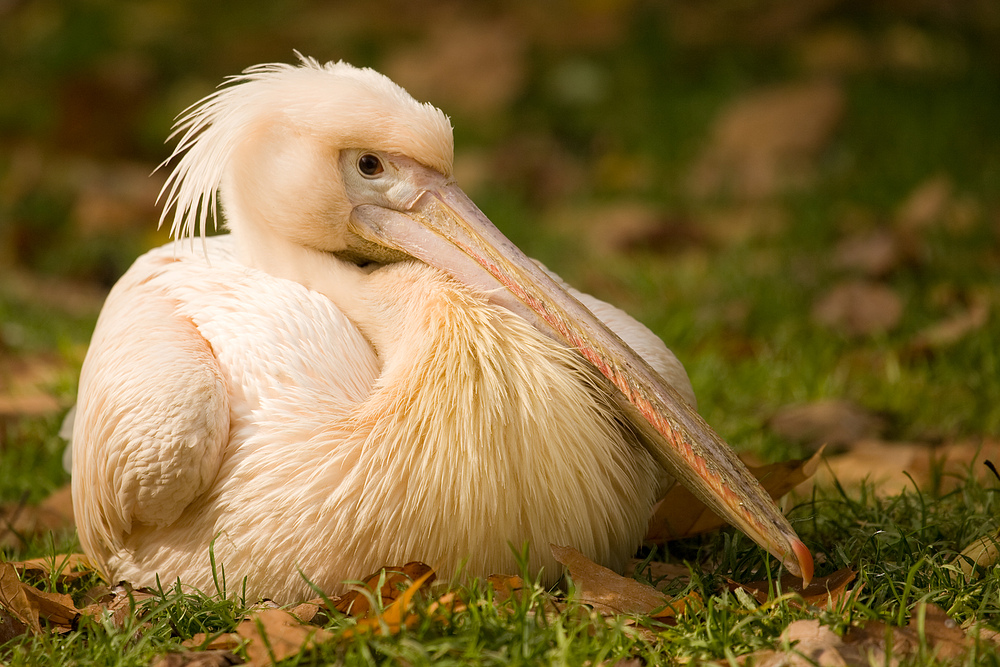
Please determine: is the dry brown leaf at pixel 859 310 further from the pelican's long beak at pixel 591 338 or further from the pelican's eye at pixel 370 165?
the pelican's eye at pixel 370 165

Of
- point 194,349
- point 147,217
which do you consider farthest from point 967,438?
point 147,217

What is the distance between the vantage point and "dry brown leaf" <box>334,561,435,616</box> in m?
2.56

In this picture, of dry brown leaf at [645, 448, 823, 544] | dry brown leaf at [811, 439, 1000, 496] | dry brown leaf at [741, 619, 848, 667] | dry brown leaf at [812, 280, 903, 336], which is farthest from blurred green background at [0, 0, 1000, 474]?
dry brown leaf at [741, 619, 848, 667]

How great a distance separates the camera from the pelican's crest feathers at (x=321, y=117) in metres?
2.99

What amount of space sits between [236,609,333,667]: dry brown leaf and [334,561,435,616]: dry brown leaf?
6.1 inches

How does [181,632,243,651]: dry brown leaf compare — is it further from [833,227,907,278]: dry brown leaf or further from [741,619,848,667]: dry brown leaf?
[833,227,907,278]: dry brown leaf

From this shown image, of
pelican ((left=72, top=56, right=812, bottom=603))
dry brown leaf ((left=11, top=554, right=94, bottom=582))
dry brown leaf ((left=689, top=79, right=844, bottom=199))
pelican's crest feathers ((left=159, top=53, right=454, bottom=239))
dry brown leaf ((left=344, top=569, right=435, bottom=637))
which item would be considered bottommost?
dry brown leaf ((left=11, top=554, right=94, bottom=582))

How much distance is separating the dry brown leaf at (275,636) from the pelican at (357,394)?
21 centimetres

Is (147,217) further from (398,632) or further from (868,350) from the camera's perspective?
(398,632)

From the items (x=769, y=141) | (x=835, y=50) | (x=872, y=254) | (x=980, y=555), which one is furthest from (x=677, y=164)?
(x=980, y=555)

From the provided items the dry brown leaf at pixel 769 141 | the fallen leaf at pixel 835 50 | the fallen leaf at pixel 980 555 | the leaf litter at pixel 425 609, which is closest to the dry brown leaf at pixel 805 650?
the leaf litter at pixel 425 609

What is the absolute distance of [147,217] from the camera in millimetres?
7691

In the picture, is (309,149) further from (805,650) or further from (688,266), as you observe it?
(688,266)

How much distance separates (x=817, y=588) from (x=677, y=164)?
5.81m
